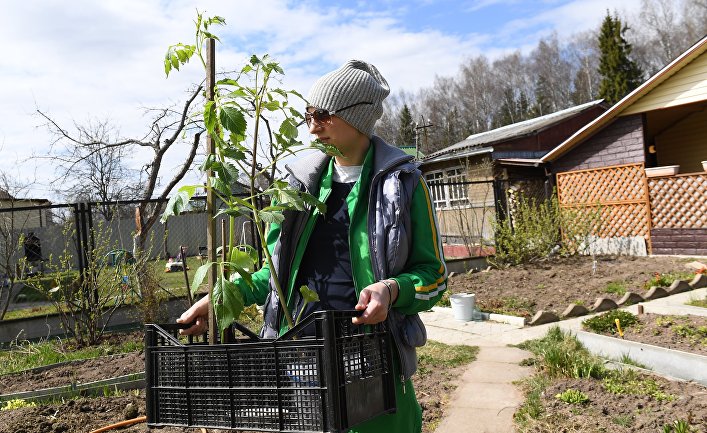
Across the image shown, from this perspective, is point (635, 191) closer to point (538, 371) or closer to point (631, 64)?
point (538, 371)

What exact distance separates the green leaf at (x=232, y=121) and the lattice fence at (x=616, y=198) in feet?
38.2

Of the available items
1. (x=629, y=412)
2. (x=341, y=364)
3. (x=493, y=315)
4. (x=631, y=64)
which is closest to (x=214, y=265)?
(x=341, y=364)

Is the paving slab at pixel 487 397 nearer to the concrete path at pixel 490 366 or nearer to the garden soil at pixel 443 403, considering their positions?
the concrete path at pixel 490 366

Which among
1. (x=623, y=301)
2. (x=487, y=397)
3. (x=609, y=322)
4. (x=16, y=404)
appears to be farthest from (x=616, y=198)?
(x=16, y=404)

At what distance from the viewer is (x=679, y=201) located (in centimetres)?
1208

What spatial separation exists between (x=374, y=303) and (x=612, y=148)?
13.8m

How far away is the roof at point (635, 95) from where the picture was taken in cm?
1180

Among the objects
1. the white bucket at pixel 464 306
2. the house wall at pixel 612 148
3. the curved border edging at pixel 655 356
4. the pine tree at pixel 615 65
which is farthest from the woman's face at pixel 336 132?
the pine tree at pixel 615 65

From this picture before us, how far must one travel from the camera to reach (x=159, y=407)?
1.54 m

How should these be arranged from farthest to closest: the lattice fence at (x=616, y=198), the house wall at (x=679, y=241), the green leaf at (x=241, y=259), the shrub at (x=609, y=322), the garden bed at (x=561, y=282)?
the lattice fence at (x=616, y=198), the house wall at (x=679, y=241), the garden bed at (x=561, y=282), the shrub at (x=609, y=322), the green leaf at (x=241, y=259)

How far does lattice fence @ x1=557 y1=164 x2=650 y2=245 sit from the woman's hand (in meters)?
11.6

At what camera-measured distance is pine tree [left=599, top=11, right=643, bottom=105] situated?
3584cm

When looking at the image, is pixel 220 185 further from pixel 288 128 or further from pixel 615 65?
pixel 615 65

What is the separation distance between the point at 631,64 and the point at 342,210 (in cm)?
4075
